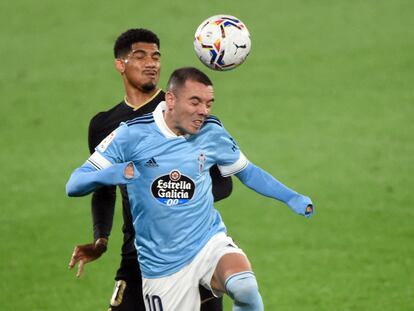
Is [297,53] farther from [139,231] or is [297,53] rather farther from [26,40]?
[139,231]

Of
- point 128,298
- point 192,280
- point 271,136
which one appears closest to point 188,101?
point 192,280

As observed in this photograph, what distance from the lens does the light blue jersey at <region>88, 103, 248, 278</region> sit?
7.44m

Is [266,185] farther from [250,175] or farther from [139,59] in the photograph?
[139,59]

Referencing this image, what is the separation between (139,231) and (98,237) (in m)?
0.62

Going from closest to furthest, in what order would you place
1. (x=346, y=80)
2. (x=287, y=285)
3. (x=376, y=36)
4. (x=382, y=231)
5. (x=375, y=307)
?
(x=375, y=307) → (x=287, y=285) → (x=382, y=231) → (x=346, y=80) → (x=376, y=36)

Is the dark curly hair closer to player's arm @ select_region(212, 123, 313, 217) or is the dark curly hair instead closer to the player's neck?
the player's neck

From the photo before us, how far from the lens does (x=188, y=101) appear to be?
7.45 metres

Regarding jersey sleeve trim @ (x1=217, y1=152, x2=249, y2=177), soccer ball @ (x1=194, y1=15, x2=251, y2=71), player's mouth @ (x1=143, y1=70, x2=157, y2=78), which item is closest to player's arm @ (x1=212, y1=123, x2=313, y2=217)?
jersey sleeve trim @ (x1=217, y1=152, x2=249, y2=177)

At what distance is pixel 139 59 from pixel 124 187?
1.12 metres

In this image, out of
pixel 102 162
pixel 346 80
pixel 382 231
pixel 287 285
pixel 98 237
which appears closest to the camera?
pixel 102 162

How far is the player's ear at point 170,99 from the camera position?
7.55 m

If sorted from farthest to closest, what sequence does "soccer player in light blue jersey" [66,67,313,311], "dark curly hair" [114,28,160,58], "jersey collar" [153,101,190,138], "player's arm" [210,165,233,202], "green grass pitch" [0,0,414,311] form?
"green grass pitch" [0,0,414,311] < "dark curly hair" [114,28,160,58] < "player's arm" [210,165,233,202] < "jersey collar" [153,101,190,138] < "soccer player in light blue jersey" [66,67,313,311]

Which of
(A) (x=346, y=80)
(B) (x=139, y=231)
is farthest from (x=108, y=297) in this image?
(A) (x=346, y=80)

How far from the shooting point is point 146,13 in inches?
733
